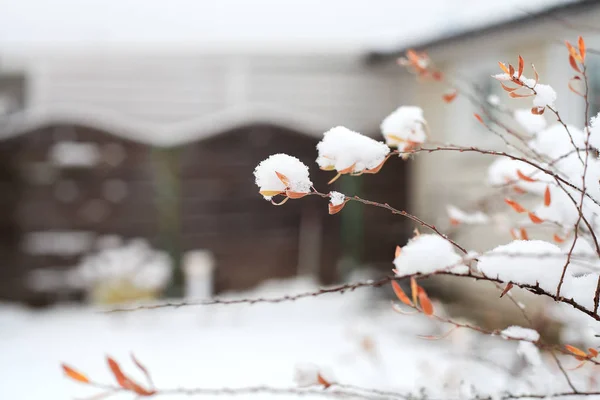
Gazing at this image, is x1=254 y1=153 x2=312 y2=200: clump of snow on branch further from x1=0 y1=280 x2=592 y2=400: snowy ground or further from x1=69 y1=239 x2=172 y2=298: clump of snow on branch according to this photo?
x1=69 y1=239 x2=172 y2=298: clump of snow on branch

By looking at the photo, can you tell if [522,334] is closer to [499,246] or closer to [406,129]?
[499,246]

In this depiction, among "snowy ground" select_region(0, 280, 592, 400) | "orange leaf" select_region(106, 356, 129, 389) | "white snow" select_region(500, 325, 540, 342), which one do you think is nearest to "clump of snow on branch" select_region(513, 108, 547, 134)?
"white snow" select_region(500, 325, 540, 342)

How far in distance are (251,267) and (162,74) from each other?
8.24 feet

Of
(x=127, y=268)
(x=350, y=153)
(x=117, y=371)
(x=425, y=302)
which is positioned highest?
(x=350, y=153)

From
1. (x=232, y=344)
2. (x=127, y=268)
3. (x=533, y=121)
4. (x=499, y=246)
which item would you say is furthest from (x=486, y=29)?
(x=499, y=246)

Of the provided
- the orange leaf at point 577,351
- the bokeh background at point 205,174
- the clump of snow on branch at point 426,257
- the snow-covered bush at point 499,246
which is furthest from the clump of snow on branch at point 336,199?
the bokeh background at point 205,174

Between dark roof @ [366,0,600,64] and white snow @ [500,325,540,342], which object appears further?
dark roof @ [366,0,600,64]

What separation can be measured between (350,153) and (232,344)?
4181 millimetres

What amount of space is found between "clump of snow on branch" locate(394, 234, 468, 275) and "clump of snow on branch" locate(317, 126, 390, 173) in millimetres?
165

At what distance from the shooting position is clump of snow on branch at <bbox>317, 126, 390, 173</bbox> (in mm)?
1038

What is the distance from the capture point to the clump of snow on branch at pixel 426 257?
0.98 meters

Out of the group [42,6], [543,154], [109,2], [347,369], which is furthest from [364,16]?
[543,154]

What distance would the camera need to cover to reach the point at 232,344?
4.95 metres

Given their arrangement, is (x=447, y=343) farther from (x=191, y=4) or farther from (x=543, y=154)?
(x=191, y=4)
